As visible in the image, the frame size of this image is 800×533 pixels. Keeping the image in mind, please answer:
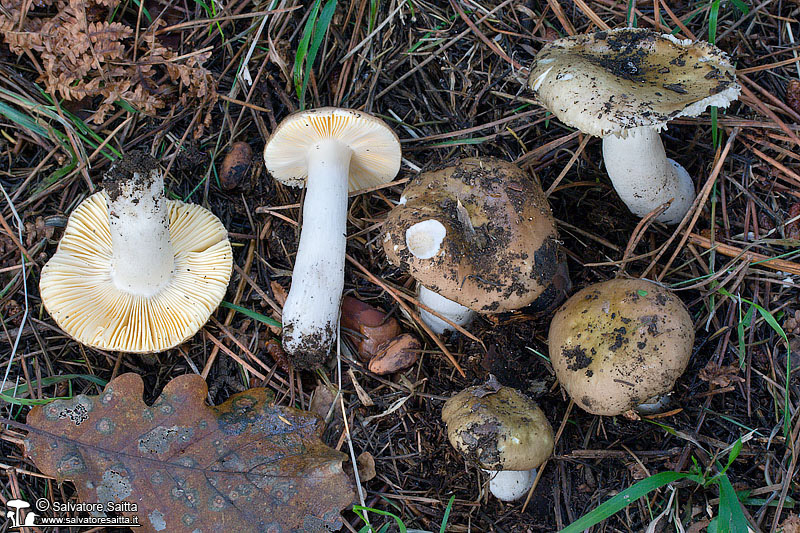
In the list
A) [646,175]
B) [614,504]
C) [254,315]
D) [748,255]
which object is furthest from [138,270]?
[748,255]

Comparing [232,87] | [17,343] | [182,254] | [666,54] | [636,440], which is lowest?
[636,440]

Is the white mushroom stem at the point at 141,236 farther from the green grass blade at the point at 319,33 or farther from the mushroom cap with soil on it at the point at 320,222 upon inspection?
the green grass blade at the point at 319,33

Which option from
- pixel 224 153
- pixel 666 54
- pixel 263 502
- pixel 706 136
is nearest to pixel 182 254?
pixel 224 153

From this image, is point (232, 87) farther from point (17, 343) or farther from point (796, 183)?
point (796, 183)

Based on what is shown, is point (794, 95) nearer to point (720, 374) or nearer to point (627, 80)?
point (627, 80)

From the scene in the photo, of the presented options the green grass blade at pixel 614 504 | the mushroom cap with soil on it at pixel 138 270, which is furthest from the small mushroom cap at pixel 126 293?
the green grass blade at pixel 614 504

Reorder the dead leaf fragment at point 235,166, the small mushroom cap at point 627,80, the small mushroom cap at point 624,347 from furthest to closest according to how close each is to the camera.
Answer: the dead leaf fragment at point 235,166 < the small mushroom cap at point 624,347 < the small mushroom cap at point 627,80
